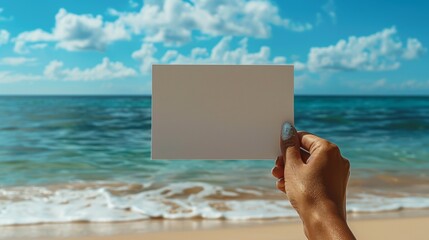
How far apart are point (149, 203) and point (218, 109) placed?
9.87 feet

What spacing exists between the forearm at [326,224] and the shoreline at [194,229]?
187 centimetres

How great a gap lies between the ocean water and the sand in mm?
302

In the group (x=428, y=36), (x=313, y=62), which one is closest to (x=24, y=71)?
(x=313, y=62)

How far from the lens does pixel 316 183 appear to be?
3.67 feet

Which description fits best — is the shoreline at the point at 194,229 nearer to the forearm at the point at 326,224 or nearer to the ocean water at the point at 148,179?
the ocean water at the point at 148,179

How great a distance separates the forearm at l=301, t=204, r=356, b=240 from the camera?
105 centimetres

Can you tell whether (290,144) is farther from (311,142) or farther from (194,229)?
(194,229)

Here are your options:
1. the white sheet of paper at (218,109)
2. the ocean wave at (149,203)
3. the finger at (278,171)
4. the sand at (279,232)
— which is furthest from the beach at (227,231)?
the white sheet of paper at (218,109)

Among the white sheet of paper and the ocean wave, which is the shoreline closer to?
the ocean wave

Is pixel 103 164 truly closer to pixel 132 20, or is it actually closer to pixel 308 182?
pixel 308 182

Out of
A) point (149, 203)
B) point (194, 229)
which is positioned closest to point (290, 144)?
point (194, 229)

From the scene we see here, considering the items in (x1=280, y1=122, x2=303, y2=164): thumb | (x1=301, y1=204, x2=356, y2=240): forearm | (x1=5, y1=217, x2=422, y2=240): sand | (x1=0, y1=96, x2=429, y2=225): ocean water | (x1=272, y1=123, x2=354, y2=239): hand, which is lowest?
(x1=0, y1=96, x2=429, y2=225): ocean water

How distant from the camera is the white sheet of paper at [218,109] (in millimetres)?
1137

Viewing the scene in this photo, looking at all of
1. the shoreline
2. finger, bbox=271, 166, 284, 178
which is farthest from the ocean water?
finger, bbox=271, 166, 284, 178
